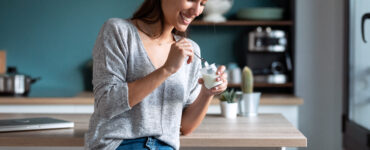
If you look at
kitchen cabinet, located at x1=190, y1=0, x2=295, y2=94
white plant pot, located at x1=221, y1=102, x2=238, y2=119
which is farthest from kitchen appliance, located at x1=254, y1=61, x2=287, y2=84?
white plant pot, located at x1=221, y1=102, x2=238, y2=119

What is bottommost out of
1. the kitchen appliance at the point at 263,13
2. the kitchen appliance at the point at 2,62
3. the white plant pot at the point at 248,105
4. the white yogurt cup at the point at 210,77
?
the white plant pot at the point at 248,105

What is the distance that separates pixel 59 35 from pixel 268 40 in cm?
169

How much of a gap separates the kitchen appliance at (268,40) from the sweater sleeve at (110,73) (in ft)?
7.88

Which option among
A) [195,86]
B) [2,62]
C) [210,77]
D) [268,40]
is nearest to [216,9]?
[268,40]

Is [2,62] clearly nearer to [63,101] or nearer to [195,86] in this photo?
[63,101]

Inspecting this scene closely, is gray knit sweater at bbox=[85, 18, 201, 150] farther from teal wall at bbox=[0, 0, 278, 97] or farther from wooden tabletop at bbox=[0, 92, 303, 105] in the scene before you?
teal wall at bbox=[0, 0, 278, 97]

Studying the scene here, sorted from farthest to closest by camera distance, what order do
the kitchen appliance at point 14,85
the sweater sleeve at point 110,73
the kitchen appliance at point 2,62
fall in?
the kitchen appliance at point 2,62 < the kitchen appliance at point 14,85 < the sweater sleeve at point 110,73

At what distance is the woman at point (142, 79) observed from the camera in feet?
5.39

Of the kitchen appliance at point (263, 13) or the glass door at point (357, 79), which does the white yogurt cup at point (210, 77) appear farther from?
the kitchen appliance at point (263, 13)

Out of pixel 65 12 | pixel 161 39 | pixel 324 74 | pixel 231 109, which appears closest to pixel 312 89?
pixel 324 74

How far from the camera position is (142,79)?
1641 mm

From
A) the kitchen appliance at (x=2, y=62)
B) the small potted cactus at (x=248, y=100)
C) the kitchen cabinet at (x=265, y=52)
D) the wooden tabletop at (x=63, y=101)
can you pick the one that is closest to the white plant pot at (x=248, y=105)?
the small potted cactus at (x=248, y=100)

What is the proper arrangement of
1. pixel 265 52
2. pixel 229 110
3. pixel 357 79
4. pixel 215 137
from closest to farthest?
pixel 215 137 < pixel 229 110 < pixel 357 79 < pixel 265 52

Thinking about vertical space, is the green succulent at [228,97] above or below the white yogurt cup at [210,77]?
below
